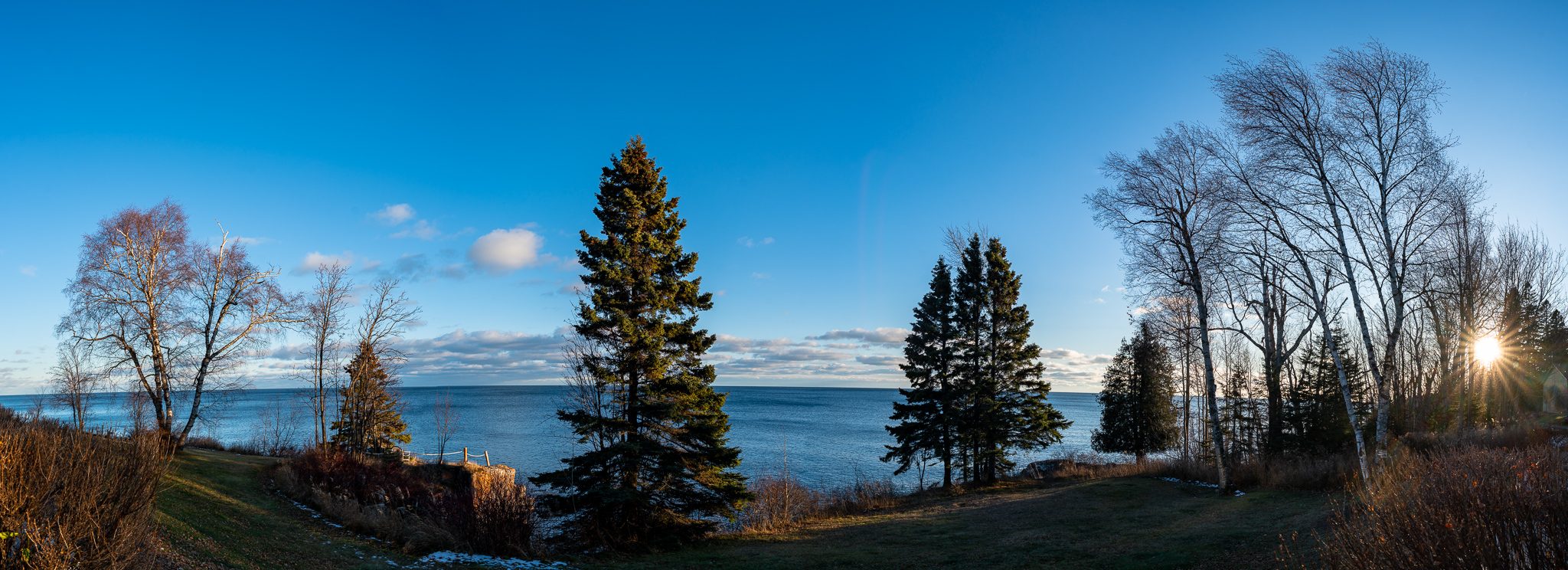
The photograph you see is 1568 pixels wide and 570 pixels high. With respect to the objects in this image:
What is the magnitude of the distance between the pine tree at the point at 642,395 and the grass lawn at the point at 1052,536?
1.15 m

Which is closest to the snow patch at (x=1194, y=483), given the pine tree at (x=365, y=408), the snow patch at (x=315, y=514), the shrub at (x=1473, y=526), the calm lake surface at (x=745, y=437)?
the calm lake surface at (x=745, y=437)

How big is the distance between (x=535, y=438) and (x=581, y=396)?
43.8 m

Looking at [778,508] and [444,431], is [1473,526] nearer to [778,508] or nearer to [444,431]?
[778,508]

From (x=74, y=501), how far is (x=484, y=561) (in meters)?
7.07

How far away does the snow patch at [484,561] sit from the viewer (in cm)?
1220

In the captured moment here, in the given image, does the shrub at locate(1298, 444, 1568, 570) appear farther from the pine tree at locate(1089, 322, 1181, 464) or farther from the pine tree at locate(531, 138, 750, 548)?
the pine tree at locate(1089, 322, 1181, 464)

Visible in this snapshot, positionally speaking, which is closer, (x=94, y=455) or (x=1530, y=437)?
(x=94, y=455)

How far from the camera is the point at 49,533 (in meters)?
5.80

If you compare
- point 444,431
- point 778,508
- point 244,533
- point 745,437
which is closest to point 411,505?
point 444,431

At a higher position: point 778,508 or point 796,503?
point 778,508

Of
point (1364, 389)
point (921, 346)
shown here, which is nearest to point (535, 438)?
point (921, 346)

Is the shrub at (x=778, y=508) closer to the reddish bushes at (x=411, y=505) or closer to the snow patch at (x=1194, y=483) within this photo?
the reddish bushes at (x=411, y=505)

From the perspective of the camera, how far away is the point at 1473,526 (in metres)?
4.35

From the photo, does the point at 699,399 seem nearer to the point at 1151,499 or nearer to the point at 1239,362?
the point at 1151,499
